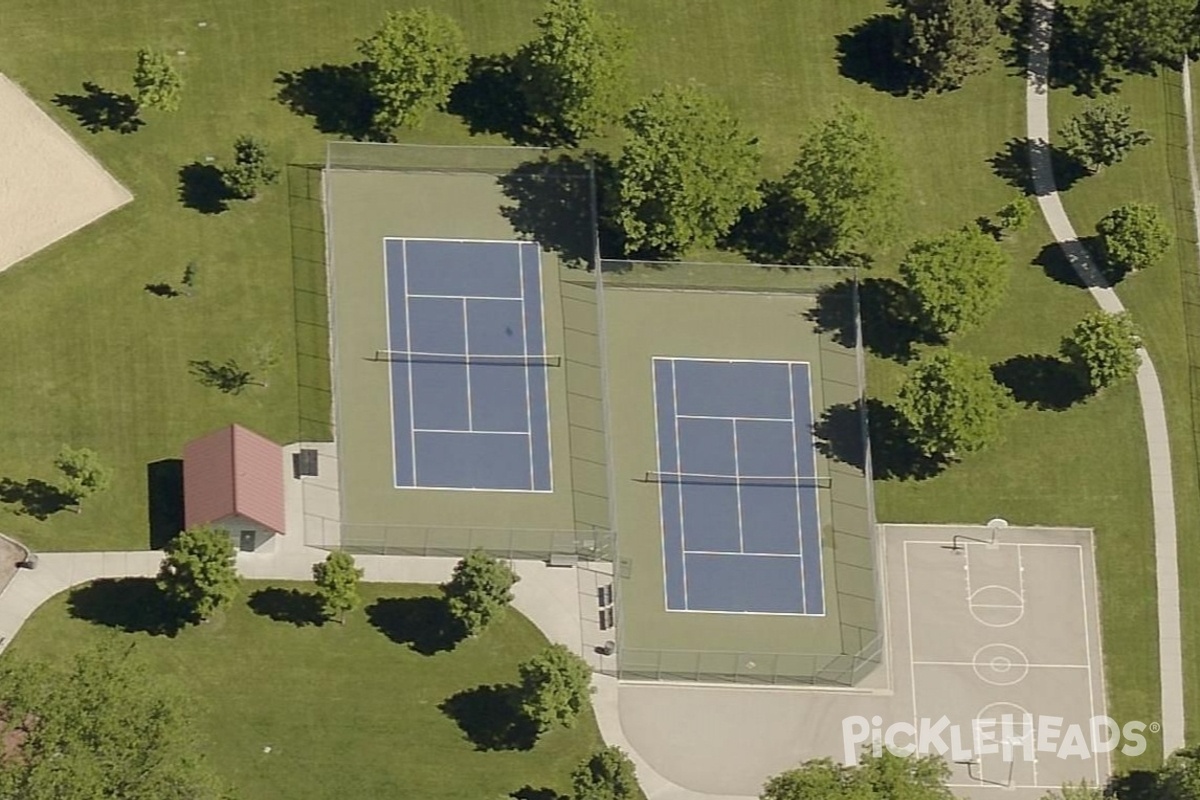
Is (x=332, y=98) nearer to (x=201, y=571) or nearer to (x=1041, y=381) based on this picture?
(x=201, y=571)

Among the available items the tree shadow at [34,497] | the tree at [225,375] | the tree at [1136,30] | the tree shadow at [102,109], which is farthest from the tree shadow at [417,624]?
the tree at [1136,30]

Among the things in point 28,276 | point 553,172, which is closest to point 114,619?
point 28,276

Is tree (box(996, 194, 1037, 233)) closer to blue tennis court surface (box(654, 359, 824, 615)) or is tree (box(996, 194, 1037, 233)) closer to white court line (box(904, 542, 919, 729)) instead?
blue tennis court surface (box(654, 359, 824, 615))

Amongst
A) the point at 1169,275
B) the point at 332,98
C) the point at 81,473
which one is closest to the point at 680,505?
the point at 332,98

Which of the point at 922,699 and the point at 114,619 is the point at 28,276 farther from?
the point at 922,699

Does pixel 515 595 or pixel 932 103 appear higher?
pixel 932 103

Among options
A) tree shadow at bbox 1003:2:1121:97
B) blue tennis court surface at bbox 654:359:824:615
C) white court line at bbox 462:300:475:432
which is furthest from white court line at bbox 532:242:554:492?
tree shadow at bbox 1003:2:1121:97
